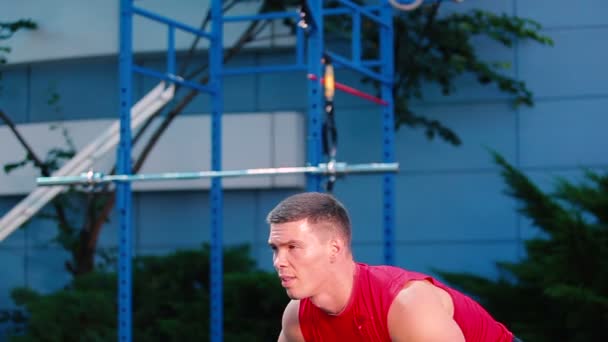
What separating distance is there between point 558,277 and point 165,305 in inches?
125

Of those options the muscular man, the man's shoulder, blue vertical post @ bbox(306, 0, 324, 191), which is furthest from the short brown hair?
blue vertical post @ bbox(306, 0, 324, 191)

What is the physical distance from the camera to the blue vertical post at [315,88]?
5602mm

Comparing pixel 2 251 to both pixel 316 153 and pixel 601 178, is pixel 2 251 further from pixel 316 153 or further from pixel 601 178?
pixel 601 178

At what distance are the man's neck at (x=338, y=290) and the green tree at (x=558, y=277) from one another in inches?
106

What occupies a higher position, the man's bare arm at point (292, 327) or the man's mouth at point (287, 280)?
the man's mouth at point (287, 280)

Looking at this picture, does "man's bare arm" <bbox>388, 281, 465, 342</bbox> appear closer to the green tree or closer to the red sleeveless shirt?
the red sleeveless shirt

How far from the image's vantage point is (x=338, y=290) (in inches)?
129

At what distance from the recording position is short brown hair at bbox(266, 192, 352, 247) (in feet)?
10.4


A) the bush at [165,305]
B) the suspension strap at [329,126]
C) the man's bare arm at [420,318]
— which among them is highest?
the suspension strap at [329,126]

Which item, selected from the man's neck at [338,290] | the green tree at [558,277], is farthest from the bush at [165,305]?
the man's neck at [338,290]

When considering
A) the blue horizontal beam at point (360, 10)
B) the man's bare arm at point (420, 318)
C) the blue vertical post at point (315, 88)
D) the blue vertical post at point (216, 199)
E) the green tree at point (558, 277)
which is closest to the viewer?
the man's bare arm at point (420, 318)

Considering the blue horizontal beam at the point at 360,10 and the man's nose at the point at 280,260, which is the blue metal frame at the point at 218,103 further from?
the man's nose at the point at 280,260

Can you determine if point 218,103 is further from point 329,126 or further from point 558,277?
point 558,277

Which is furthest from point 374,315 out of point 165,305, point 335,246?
point 165,305
